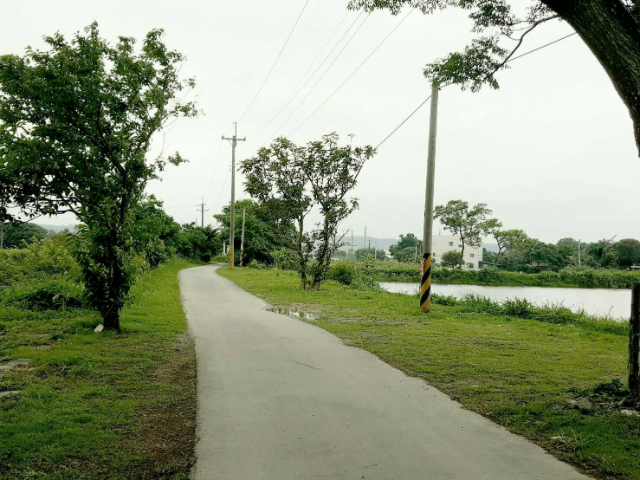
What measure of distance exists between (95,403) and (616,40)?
6.15 m

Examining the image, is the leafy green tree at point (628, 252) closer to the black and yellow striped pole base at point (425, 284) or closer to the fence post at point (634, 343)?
the black and yellow striped pole base at point (425, 284)

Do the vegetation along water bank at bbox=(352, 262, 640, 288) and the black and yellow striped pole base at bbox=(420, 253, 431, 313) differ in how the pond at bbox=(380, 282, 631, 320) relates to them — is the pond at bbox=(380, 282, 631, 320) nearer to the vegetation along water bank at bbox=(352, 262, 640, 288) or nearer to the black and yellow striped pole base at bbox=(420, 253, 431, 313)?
the black and yellow striped pole base at bbox=(420, 253, 431, 313)

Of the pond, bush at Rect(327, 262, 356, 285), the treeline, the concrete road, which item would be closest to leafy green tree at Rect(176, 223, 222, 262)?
the pond

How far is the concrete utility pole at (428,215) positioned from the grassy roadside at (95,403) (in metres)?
6.76

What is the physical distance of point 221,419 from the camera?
189 inches

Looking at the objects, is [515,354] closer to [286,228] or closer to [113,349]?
[113,349]

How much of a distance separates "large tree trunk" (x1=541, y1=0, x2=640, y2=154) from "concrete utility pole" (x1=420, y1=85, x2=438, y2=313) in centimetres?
879

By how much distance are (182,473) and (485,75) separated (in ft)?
23.6

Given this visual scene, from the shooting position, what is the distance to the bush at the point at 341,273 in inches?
1008

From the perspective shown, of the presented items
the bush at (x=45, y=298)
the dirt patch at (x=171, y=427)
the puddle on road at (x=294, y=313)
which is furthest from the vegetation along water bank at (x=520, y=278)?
the dirt patch at (x=171, y=427)

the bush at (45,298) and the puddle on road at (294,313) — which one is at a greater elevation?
the bush at (45,298)

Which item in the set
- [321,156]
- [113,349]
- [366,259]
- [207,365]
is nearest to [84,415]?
[207,365]

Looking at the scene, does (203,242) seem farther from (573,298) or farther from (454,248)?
(454,248)

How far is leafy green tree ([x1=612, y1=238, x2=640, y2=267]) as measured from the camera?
53625mm
